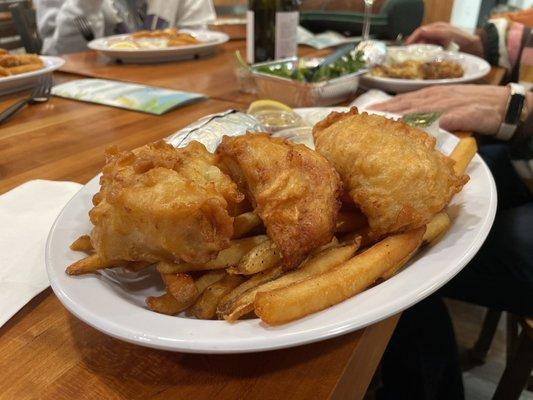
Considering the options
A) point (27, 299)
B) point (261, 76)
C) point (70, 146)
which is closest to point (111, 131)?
point (70, 146)

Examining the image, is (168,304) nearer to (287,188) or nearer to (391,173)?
(287,188)

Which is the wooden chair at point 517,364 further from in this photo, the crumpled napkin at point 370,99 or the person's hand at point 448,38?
the person's hand at point 448,38

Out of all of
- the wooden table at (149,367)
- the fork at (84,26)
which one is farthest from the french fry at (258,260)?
the fork at (84,26)

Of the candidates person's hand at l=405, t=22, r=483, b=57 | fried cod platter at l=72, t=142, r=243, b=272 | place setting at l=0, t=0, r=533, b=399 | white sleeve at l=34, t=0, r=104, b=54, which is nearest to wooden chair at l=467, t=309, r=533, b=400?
place setting at l=0, t=0, r=533, b=399

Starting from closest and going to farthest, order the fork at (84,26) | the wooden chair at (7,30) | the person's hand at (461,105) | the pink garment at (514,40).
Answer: the person's hand at (461,105) → the pink garment at (514,40) → the fork at (84,26) → the wooden chair at (7,30)

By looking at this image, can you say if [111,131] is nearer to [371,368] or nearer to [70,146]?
[70,146]

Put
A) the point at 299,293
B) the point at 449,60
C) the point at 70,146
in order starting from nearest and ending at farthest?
the point at 299,293, the point at 70,146, the point at 449,60
